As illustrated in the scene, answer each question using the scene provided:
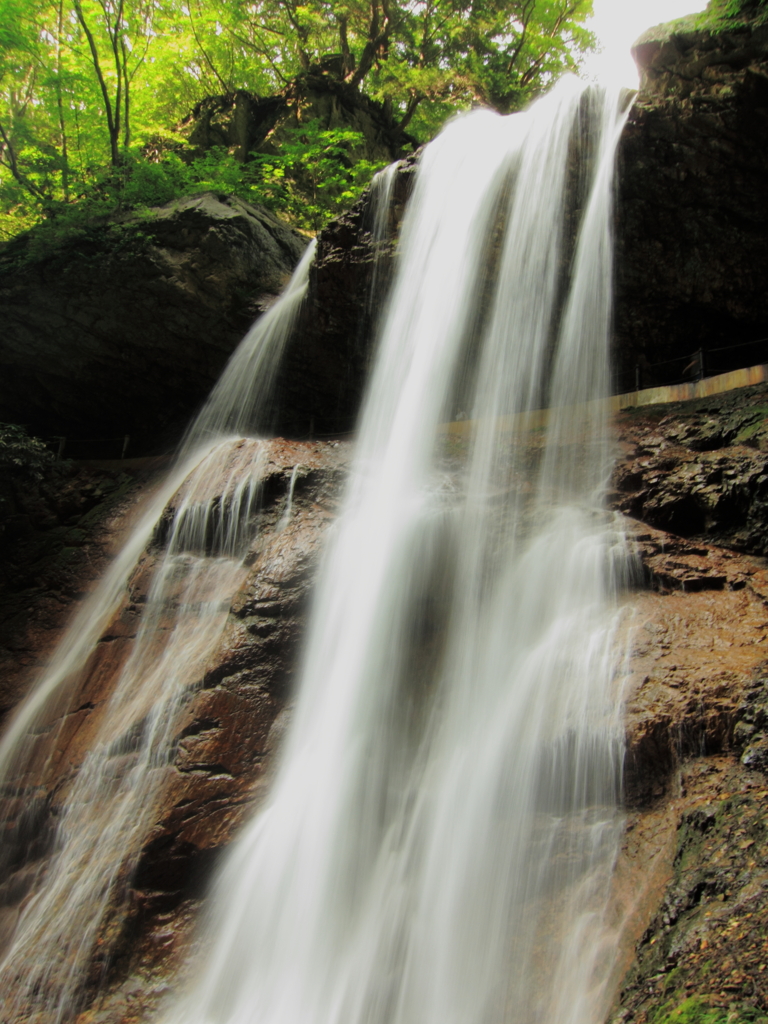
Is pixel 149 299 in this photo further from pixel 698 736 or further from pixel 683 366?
pixel 698 736

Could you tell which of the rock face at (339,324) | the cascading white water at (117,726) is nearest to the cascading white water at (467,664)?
the rock face at (339,324)

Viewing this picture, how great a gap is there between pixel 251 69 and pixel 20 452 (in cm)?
1795

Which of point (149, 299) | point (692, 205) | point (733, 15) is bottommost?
point (149, 299)

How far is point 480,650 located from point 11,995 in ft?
17.2

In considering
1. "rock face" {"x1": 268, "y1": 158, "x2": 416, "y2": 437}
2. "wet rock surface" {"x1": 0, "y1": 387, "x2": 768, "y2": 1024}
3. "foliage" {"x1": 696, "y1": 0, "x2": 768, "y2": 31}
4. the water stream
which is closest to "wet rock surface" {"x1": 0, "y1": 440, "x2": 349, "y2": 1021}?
"wet rock surface" {"x1": 0, "y1": 387, "x2": 768, "y2": 1024}

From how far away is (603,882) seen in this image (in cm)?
459

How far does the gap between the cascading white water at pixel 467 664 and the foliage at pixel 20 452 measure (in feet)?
23.5

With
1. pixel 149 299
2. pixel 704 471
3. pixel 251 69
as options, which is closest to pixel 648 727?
pixel 704 471

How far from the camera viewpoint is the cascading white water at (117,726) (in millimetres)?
5668

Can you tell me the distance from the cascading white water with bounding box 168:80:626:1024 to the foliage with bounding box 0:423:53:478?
716cm

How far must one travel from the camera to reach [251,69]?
2294 cm

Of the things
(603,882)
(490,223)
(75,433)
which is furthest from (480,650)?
(75,433)

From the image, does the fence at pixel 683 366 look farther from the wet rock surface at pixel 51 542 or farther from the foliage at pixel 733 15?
the wet rock surface at pixel 51 542

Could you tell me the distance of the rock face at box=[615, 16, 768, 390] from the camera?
9.33m
